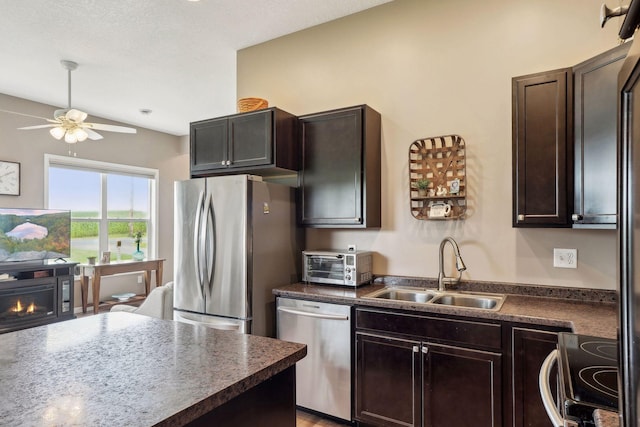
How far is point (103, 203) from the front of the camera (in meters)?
5.97

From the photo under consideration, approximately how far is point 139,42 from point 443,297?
3.32 meters

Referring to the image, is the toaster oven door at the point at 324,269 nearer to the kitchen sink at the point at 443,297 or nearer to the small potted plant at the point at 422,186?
the kitchen sink at the point at 443,297

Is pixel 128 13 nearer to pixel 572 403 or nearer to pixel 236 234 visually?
pixel 236 234

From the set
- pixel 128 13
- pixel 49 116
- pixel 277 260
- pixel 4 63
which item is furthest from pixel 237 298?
pixel 49 116

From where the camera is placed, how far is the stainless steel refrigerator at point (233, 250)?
2.71m

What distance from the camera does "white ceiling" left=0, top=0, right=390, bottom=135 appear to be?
293 centimetres

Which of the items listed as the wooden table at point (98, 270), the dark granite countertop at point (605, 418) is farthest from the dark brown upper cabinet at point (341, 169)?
the wooden table at point (98, 270)

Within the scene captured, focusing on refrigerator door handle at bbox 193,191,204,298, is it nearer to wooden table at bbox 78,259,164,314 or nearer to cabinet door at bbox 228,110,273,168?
cabinet door at bbox 228,110,273,168

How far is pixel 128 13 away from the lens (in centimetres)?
298

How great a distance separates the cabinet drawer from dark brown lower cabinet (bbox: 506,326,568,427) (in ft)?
0.30

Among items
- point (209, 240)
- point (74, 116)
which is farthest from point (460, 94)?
point (74, 116)

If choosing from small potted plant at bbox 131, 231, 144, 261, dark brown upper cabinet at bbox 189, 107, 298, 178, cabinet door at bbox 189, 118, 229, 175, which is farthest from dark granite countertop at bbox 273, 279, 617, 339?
small potted plant at bbox 131, 231, 144, 261

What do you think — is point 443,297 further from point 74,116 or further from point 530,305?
point 74,116

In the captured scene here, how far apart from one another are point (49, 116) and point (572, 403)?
6.26 metres
